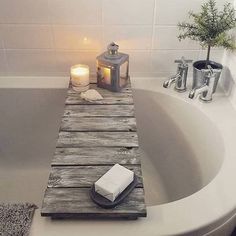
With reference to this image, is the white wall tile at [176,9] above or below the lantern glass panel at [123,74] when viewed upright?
above

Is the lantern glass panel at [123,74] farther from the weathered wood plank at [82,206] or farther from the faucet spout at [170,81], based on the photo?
the weathered wood plank at [82,206]

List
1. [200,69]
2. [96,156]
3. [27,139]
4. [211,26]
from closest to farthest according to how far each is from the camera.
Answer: [96,156] → [211,26] → [200,69] → [27,139]

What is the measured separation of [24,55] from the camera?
136 cm

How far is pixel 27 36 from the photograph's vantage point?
4.28ft

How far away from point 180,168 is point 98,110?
47 cm

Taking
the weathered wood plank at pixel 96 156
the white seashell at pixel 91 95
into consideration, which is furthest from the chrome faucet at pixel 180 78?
the weathered wood plank at pixel 96 156

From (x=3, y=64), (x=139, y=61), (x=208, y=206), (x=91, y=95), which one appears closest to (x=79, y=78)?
(x=91, y=95)

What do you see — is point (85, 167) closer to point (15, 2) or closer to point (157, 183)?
point (157, 183)

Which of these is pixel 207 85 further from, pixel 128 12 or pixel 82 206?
pixel 82 206

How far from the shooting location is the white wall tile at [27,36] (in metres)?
1.28

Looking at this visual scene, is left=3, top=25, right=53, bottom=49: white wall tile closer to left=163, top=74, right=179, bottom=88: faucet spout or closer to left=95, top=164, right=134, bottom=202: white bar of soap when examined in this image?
left=163, top=74, right=179, bottom=88: faucet spout

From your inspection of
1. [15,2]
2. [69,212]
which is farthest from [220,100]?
[15,2]

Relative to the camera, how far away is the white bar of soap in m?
0.76

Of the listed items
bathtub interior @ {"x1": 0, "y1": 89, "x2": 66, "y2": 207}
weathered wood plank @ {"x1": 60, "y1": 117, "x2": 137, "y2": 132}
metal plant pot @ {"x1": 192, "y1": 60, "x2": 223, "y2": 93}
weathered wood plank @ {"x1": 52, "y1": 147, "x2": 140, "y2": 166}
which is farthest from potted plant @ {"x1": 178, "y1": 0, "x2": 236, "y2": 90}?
bathtub interior @ {"x1": 0, "y1": 89, "x2": 66, "y2": 207}
